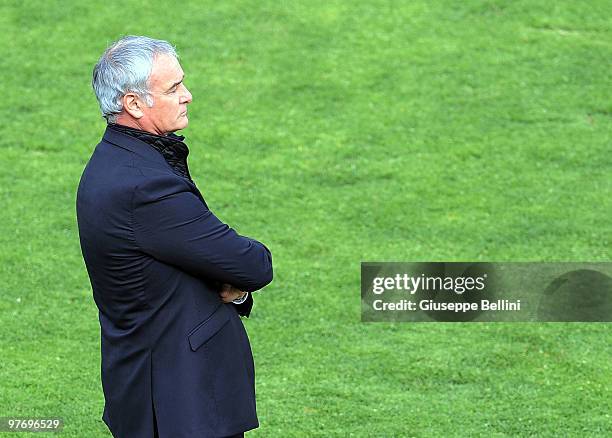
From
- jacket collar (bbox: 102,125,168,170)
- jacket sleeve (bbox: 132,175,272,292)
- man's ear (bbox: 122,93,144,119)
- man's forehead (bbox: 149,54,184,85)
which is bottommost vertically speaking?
jacket sleeve (bbox: 132,175,272,292)

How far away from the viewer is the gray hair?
341cm

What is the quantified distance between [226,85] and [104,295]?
6515mm

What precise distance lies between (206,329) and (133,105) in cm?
71

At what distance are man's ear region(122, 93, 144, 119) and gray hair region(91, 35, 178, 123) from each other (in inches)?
0.5

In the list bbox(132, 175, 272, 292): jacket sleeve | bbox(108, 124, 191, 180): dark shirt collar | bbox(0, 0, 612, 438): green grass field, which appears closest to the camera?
bbox(132, 175, 272, 292): jacket sleeve

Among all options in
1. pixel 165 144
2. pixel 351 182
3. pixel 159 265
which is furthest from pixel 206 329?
pixel 351 182

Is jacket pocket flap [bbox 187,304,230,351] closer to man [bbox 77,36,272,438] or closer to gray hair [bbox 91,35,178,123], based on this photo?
man [bbox 77,36,272,438]

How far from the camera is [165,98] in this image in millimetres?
3459

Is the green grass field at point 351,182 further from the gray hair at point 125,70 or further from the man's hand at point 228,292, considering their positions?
the gray hair at point 125,70

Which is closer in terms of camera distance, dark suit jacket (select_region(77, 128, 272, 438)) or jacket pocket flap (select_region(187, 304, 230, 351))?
dark suit jacket (select_region(77, 128, 272, 438))

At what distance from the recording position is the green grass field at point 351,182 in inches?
241

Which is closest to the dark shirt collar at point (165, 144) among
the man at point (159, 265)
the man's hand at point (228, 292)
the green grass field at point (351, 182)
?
the man at point (159, 265)

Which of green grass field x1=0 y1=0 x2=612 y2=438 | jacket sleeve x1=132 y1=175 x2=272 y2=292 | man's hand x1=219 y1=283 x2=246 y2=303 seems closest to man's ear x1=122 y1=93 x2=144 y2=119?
jacket sleeve x1=132 y1=175 x2=272 y2=292

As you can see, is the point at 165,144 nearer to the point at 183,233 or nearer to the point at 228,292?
the point at 183,233
